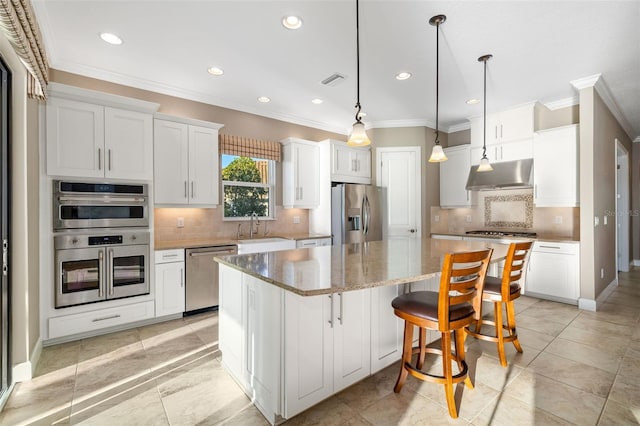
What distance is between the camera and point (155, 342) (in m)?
2.81

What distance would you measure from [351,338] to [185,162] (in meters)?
2.83

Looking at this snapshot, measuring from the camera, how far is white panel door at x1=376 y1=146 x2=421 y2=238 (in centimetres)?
516

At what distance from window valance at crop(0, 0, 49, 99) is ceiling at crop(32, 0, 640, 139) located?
51 cm

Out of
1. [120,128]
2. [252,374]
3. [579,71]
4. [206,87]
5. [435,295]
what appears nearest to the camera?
[252,374]

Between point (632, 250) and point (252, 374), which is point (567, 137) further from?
point (252, 374)

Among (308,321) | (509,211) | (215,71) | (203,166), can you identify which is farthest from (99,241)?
(509,211)

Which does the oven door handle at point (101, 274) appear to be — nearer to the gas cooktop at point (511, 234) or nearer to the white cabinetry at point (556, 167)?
the gas cooktop at point (511, 234)

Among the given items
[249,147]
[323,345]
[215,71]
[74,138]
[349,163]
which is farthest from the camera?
[349,163]

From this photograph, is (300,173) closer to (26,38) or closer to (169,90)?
(169,90)

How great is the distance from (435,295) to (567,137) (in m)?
3.48

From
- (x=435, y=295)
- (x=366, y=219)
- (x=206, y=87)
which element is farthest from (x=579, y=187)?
(x=206, y=87)

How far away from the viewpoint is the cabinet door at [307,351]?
1647mm

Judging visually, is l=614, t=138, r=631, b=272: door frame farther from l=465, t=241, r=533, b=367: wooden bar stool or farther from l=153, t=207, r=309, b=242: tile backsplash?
l=153, t=207, r=309, b=242: tile backsplash

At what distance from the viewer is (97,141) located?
9.71ft
